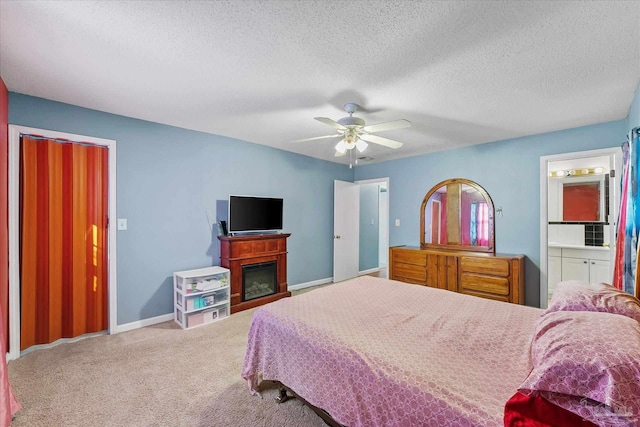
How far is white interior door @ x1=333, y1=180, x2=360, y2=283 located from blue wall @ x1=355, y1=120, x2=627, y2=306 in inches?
53.9

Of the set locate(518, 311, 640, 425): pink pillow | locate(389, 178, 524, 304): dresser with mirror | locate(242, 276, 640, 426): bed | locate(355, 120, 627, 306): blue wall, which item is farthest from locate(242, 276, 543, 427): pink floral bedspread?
locate(355, 120, 627, 306): blue wall

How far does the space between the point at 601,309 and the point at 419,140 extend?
294cm

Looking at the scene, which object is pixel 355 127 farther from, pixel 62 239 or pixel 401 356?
pixel 62 239

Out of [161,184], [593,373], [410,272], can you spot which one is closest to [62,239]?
[161,184]

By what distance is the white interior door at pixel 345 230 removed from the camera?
5281 mm

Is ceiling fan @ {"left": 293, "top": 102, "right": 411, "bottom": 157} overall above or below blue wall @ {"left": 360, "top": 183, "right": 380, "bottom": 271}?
above

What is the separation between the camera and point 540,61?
1901 mm

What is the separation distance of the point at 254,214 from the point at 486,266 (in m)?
3.29

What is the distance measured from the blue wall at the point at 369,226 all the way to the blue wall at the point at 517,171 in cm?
162

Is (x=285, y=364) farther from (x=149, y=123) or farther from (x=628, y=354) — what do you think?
(x=149, y=123)

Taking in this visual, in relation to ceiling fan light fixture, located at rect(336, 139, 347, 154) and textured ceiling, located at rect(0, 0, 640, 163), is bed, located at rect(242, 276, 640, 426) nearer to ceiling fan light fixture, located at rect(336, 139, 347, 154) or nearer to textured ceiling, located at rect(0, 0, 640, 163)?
ceiling fan light fixture, located at rect(336, 139, 347, 154)

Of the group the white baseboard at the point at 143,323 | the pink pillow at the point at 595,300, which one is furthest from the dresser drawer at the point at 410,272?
the white baseboard at the point at 143,323

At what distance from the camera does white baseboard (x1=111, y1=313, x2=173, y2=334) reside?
3.05 metres

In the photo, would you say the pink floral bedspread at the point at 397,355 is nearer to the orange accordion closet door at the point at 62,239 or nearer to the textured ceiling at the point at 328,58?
the textured ceiling at the point at 328,58
